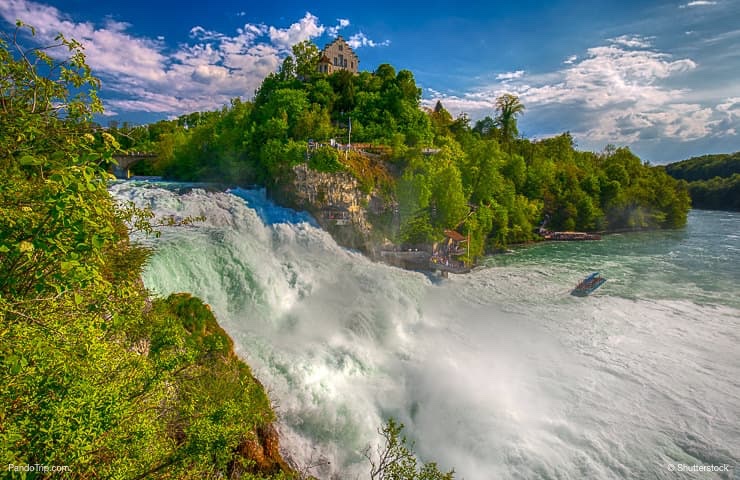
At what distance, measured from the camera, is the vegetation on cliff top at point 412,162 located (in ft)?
89.4

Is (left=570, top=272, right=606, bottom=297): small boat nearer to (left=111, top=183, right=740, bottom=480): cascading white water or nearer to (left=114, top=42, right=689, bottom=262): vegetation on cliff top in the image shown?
(left=111, top=183, right=740, bottom=480): cascading white water

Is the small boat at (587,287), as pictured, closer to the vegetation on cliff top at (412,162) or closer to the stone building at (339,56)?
the vegetation on cliff top at (412,162)

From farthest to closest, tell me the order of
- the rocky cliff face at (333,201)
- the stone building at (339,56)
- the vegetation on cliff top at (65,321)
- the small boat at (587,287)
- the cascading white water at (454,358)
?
the stone building at (339,56), the rocky cliff face at (333,201), the small boat at (587,287), the cascading white water at (454,358), the vegetation on cliff top at (65,321)

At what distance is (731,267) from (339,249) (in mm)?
29185

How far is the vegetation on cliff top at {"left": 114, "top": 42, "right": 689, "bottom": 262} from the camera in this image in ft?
89.4

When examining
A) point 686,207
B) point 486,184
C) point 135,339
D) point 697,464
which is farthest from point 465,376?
point 686,207

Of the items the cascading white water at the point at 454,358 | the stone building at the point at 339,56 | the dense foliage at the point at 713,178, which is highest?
the stone building at the point at 339,56

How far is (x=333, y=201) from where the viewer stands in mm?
24328

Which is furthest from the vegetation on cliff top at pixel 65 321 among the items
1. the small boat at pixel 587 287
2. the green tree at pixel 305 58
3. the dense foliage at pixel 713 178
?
the dense foliage at pixel 713 178

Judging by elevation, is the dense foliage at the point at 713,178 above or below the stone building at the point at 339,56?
below

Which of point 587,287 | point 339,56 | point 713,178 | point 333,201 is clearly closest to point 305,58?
point 339,56

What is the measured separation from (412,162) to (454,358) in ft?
55.2

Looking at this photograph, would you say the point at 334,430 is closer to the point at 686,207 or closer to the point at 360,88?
the point at 360,88

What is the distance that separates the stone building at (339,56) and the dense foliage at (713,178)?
80763 millimetres
